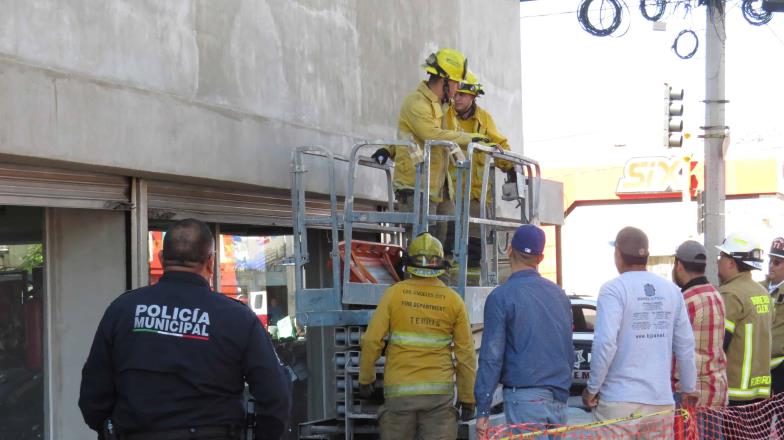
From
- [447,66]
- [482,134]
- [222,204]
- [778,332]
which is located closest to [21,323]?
[222,204]

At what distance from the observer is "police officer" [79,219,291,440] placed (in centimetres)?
430

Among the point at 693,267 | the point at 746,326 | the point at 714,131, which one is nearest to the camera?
the point at 693,267

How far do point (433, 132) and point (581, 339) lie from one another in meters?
4.29

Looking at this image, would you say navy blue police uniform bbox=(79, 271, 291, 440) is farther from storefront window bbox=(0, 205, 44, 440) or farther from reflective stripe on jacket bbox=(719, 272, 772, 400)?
reflective stripe on jacket bbox=(719, 272, 772, 400)

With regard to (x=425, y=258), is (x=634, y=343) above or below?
below

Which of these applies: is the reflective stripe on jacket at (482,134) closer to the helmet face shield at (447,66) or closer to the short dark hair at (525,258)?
the helmet face shield at (447,66)

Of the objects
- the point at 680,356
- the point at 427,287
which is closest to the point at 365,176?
the point at 427,287

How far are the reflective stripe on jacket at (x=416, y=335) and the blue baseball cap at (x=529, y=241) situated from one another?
1.90ft

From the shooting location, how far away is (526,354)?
613cm

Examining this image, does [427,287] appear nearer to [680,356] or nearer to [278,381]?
[680,356]

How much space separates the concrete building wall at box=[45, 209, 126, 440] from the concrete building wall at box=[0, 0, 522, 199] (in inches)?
22.4

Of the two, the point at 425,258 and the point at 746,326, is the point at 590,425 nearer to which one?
the point at 425,258

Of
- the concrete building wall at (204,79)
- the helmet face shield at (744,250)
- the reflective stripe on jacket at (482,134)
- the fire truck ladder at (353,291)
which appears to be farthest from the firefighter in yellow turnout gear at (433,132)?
the helmet face shield at (744,250)

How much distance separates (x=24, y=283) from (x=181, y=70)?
1.87 metres
